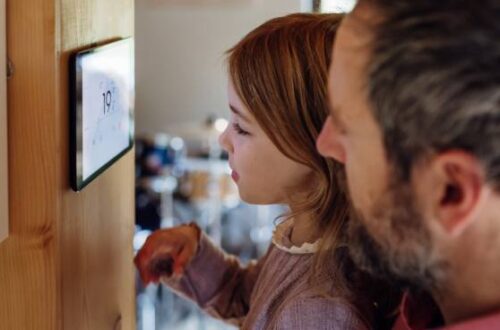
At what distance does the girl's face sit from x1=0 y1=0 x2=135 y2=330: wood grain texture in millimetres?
165

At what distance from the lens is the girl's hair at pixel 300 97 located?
0.86 metres

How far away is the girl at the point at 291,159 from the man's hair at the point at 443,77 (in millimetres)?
312

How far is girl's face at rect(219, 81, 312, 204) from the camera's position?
2.91 feet

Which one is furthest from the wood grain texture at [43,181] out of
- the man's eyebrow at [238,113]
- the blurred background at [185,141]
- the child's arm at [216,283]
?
the blurred background at [185,141]

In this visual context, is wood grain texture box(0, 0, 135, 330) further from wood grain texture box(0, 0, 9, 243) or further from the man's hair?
the man's hair

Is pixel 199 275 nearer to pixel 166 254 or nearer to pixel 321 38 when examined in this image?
pixel 166 254

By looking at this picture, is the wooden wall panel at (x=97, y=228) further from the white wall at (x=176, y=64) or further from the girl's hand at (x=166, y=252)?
the white wall at (x=176, y=64)

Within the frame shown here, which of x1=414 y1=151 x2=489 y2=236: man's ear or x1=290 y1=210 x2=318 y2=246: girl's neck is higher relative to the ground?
x1=414 y1=151 x2=489 y2=236: man's ear

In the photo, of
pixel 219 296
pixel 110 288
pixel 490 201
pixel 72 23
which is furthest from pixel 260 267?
pixel 490 201

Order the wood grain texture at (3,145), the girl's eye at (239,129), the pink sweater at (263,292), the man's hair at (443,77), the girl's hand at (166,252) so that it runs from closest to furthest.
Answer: the man's hair at (443,77), the wood grain texture at (3,145), the pink sweater at (263,292), the girl's eye at (239,129), the girl's hand at (166,252)

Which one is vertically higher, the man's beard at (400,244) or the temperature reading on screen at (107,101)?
the temperature reading on screen at (107,101)

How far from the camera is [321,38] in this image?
875mm

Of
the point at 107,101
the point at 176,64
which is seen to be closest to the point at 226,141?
the point at 107,101

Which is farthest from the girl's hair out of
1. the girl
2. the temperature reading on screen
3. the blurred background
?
the blurred background
